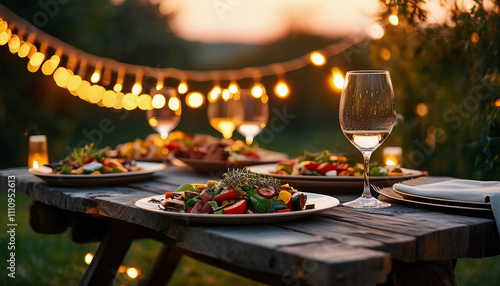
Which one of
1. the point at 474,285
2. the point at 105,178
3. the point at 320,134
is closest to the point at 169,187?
the point at 105,178

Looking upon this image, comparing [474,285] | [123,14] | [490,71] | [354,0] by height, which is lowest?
[474,285]

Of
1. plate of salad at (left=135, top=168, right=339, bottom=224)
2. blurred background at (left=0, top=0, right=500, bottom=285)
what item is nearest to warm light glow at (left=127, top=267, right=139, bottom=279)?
blurred background at (left=0, top=0, right=500, bottom=285)

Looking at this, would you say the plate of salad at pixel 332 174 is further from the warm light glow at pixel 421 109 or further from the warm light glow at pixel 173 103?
the warm light glow at pixel 421 109

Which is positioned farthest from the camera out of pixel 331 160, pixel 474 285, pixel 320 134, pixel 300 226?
pixel 320 134

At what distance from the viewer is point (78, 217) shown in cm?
273

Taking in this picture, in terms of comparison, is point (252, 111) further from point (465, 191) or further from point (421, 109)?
point (421, 109)

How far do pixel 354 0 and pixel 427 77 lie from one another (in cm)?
100

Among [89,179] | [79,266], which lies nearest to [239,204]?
[89,179]

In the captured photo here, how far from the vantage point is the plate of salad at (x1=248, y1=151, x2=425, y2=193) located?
74.5 inches

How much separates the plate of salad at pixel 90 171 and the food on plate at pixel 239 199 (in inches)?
30.4

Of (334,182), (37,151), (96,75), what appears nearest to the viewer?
(334,182)

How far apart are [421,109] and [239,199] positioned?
3078 millimetres

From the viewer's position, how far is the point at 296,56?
11.5m

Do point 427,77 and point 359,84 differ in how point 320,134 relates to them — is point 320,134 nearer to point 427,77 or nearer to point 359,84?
point 427,77
